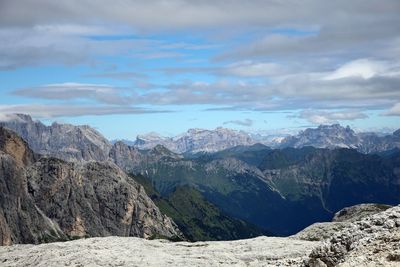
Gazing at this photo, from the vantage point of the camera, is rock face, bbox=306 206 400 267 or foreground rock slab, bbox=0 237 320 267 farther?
foreground rock slab, bbox=0 237 320 267

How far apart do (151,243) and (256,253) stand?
20.7m

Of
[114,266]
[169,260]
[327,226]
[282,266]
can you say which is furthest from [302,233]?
[282,266]

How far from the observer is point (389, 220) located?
3077 centimetres

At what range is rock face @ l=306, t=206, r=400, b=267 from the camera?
2717 centimetres

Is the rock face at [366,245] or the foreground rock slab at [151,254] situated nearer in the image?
the rock face at [366,245]

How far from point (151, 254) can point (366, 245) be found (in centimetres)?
4120

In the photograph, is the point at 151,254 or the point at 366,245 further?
the point at 151,254

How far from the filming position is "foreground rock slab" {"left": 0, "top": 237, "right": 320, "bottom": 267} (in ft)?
198

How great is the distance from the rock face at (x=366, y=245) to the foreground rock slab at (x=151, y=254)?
22920mm

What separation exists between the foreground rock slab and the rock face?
2292 cm

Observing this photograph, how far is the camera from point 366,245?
2923 centimetres

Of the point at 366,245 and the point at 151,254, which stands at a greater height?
the point at 366,245

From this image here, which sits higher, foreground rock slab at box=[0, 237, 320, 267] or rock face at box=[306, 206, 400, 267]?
rock face at box=[306, 206, 400, 267]

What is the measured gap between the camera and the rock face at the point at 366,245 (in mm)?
27172
